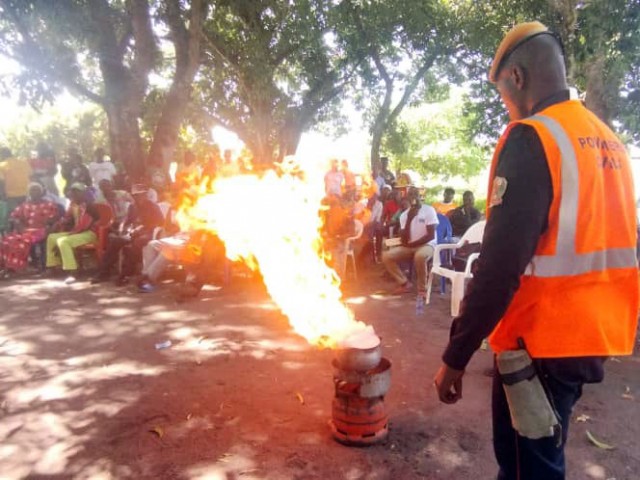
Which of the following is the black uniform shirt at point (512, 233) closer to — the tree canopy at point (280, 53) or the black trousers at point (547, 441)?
the black trousers at point (547, 441)

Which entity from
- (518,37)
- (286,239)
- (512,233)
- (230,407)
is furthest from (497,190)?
(286,239)

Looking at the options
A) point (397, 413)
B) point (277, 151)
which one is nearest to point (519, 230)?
point (397, 413)

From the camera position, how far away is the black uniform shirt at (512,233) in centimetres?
178

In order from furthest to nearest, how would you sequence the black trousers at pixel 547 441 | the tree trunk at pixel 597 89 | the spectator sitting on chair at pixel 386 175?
the spectator sitting on chair at pixel 386 175 → the tree trunk at pixel 597 89 → the black trousers at pixel 547 441

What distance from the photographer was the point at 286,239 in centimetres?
571

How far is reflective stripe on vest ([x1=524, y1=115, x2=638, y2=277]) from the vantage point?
5.91ft

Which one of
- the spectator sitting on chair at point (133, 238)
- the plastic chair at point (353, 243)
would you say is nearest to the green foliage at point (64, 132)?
the spectator sitting on chair at point (133, 238)

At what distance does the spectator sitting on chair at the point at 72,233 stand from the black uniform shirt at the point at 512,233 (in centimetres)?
1005

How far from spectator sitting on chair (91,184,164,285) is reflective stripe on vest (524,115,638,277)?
916 centimetres

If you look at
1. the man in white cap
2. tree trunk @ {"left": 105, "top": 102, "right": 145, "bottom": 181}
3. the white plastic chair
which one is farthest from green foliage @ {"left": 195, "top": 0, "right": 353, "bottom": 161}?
the man in white cap

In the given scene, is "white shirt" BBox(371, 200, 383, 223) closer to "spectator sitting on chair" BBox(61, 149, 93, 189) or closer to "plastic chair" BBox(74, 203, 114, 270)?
"plastic chair" BBox(74, 203, 114, 270)

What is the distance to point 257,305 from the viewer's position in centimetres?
816

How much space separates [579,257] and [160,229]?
918cm

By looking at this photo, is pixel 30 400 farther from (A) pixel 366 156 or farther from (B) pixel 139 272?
(A) pixel 366 156
